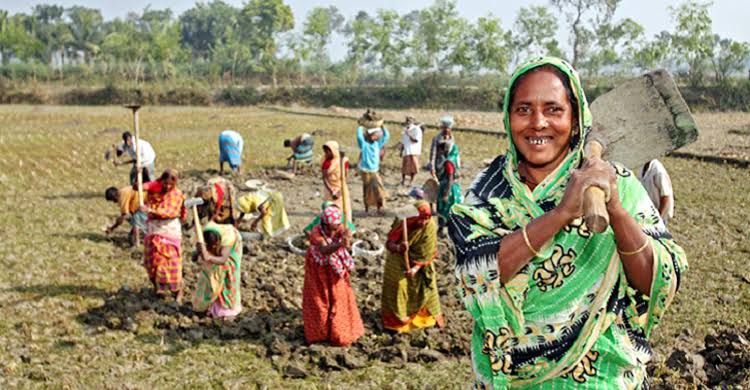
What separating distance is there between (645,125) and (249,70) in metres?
55.3

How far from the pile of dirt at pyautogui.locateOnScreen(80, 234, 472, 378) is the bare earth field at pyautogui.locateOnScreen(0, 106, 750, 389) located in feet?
0.06

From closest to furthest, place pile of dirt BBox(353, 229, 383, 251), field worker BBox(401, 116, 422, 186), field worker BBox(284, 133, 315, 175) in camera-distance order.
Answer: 1. pile of dirt BBox(353, 229, 383, 251)
2. field worker BBox(401, 116, 422, 186)
3. field worker BBox(284, 133, 315, 175)

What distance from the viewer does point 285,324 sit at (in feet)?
21.6

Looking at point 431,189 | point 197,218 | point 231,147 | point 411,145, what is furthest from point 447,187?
point 231,147

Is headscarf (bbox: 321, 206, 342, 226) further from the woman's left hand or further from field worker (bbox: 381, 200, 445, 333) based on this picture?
the woman's left hand

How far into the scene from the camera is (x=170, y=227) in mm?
7371

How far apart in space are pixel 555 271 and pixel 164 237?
19.6 feet

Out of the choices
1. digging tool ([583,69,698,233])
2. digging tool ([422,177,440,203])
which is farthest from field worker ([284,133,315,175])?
digging tool ([583,69,698,233])

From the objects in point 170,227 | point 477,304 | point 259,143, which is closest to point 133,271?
point 170,227

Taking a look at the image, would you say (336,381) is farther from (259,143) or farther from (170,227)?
(259,143)

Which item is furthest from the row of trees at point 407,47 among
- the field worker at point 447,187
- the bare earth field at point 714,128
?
the field worker at point 447,187

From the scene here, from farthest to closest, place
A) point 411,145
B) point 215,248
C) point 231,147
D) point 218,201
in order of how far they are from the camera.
→ point 231,147 < point 411,145 < point 218,201 < point 215,248

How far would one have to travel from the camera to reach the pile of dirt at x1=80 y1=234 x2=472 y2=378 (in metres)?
5.81

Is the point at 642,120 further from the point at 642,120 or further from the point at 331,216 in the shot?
the point at 331,216
